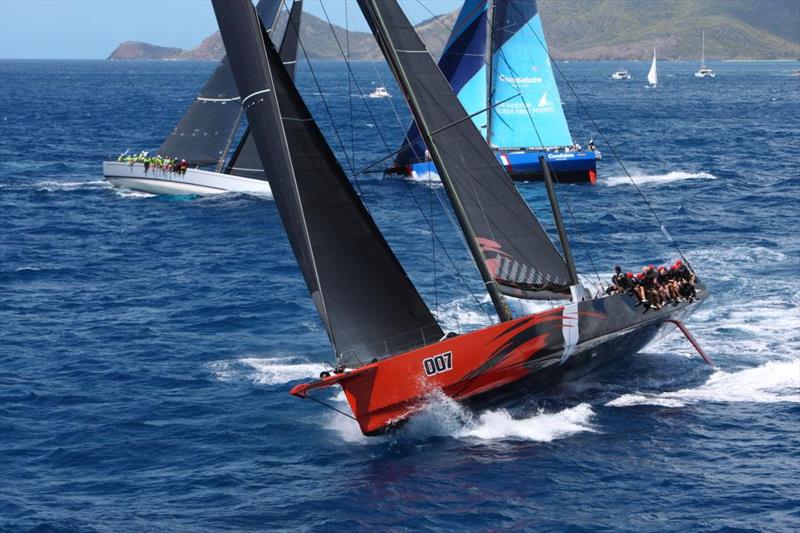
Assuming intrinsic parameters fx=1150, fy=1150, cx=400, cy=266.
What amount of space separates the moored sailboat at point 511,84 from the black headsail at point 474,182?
88.8 ft

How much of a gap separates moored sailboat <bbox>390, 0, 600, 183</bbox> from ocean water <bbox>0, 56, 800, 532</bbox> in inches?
232

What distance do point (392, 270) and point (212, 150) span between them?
36481 millimetres

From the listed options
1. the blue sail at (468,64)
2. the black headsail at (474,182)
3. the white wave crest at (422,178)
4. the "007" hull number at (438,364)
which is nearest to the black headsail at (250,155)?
the blue sail at (468,64)

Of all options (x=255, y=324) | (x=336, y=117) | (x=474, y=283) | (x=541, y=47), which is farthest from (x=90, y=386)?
(x=336, y=117)

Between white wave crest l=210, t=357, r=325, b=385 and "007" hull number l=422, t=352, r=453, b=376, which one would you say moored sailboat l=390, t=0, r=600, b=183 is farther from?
"007" hull number l=422, t=352, r=453, b=376

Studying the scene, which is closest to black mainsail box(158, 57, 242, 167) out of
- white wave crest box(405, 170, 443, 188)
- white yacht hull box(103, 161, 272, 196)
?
white yacht hull box(103, 161, 272, 196)

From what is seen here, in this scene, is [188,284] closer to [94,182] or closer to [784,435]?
[784,435]

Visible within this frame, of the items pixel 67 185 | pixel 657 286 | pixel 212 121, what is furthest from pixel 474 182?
pixel 67 185

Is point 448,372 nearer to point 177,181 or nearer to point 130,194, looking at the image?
point 177,181

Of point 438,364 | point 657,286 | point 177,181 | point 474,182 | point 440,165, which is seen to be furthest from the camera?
point 177,181

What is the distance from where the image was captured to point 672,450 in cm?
2366

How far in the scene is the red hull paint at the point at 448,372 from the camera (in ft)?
76.4

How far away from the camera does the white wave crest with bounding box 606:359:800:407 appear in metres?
26.6

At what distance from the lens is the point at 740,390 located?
27375 mm
